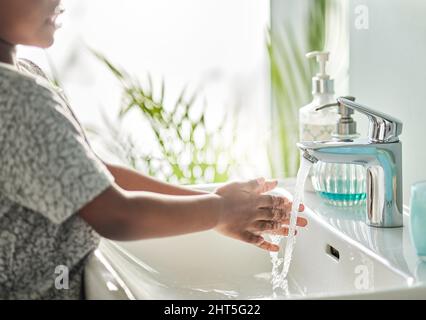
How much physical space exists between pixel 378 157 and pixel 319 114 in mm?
325

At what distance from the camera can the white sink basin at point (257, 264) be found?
1.01 metres

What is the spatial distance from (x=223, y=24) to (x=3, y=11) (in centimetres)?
133

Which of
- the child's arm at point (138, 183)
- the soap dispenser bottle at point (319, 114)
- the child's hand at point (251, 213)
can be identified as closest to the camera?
the child's hand at point (251, 213)

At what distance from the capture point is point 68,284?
1004mm

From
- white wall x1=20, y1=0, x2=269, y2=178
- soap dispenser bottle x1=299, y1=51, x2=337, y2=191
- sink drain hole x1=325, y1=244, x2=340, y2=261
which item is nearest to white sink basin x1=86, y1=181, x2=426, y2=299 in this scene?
sink drain hole x1=325, y1=244, x2=340, y2=261

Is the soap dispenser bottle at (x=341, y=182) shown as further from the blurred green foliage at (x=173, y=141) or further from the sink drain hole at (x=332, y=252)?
the blurred green foliage at (x=173, y=141)

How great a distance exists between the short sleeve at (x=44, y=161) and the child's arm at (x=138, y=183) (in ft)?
1.17

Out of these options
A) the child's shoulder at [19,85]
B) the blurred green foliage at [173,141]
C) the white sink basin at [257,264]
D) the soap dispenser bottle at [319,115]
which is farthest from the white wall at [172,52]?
the child's shoulder at [19,85]

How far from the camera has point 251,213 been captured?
1136 mm

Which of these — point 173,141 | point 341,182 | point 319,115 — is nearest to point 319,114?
point 319,115

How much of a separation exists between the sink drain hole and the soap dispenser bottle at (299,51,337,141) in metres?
0.30

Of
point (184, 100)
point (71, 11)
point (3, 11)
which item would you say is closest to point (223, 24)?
point (184, 100)

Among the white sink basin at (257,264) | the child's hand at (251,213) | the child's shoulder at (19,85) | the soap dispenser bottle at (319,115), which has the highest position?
the child's shoulder at (19,85)

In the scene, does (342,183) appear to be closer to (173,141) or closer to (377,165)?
(377,165)
